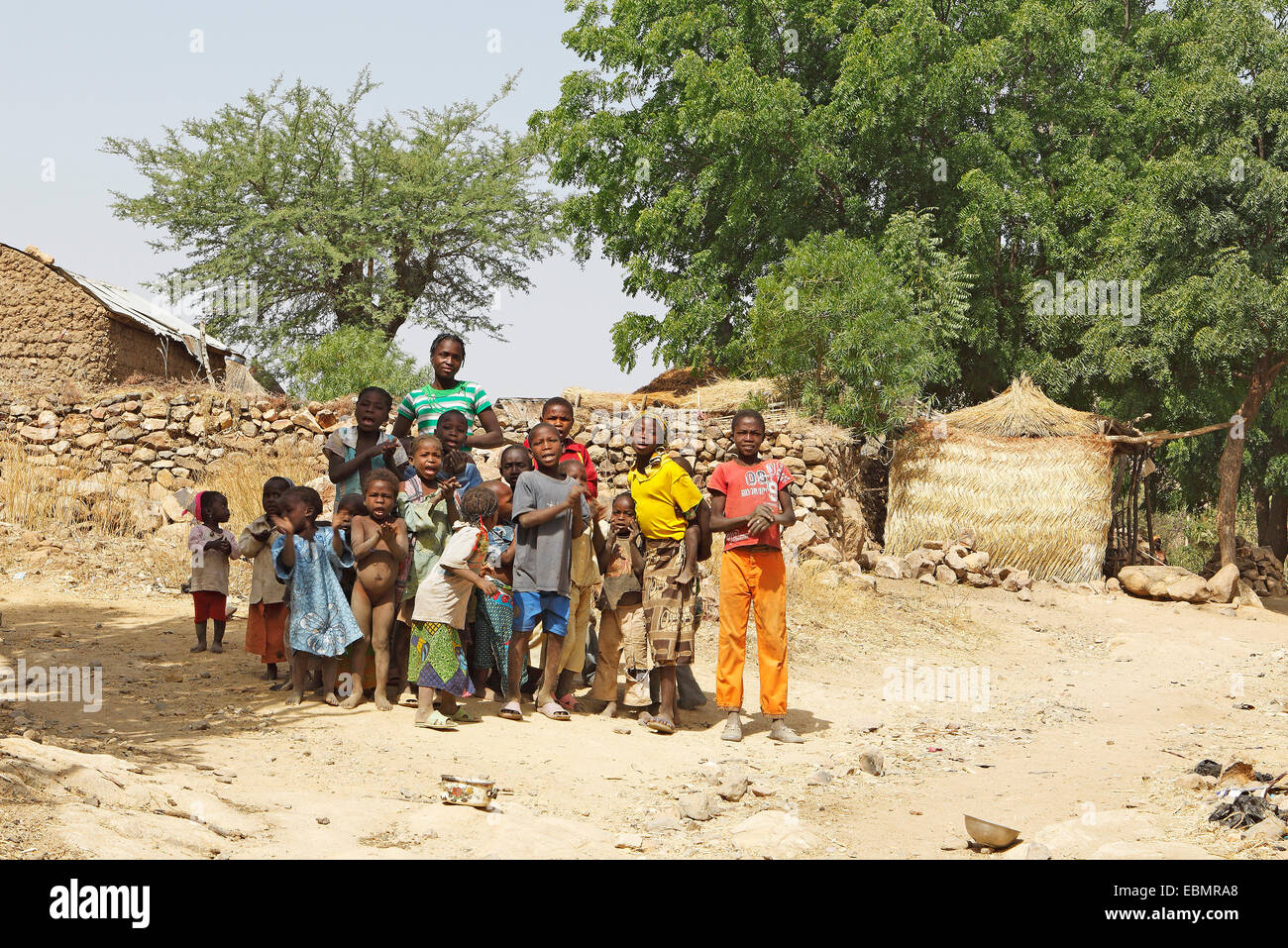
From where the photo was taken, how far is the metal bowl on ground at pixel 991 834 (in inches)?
193

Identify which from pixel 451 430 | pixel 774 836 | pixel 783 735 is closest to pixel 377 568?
pixel 451 430

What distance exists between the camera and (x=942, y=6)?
21.4 m

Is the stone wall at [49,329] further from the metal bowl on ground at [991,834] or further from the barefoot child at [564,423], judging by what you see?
the metal bowl on ground at [991,834]

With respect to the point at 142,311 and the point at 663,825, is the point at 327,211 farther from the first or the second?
the point at 663,825

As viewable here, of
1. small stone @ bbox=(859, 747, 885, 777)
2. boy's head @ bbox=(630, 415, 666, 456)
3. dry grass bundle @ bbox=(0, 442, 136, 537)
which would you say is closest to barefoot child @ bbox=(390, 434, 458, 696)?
boy's head @ bbox=(630, 415, 666, 456)

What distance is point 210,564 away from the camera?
840cm

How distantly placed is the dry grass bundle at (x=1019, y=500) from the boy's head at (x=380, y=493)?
11020mm

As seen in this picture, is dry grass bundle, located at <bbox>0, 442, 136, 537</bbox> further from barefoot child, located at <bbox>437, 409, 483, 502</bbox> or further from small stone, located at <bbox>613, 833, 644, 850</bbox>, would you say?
small stone, located at <bbox>613, 833, 644, 850</bbox>

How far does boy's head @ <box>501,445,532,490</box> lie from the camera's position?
7.32 meters

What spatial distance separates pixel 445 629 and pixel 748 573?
1.82 metres

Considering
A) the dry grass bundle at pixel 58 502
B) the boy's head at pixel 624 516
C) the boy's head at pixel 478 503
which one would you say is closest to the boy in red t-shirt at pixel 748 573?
the boy's head at pixel 624 516

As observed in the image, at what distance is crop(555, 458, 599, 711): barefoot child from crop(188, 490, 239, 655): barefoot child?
111 inches

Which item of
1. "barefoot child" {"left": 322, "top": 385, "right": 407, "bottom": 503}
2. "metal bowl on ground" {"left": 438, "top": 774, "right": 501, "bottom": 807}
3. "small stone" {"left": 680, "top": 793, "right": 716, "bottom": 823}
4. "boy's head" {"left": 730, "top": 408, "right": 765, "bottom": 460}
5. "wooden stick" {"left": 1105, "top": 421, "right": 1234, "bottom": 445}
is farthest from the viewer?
"wooden stick" {"left": 1105, "top": 421, "right": 1234, "bottom": 445}

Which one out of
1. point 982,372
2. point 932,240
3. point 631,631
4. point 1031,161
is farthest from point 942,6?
point 631,631
